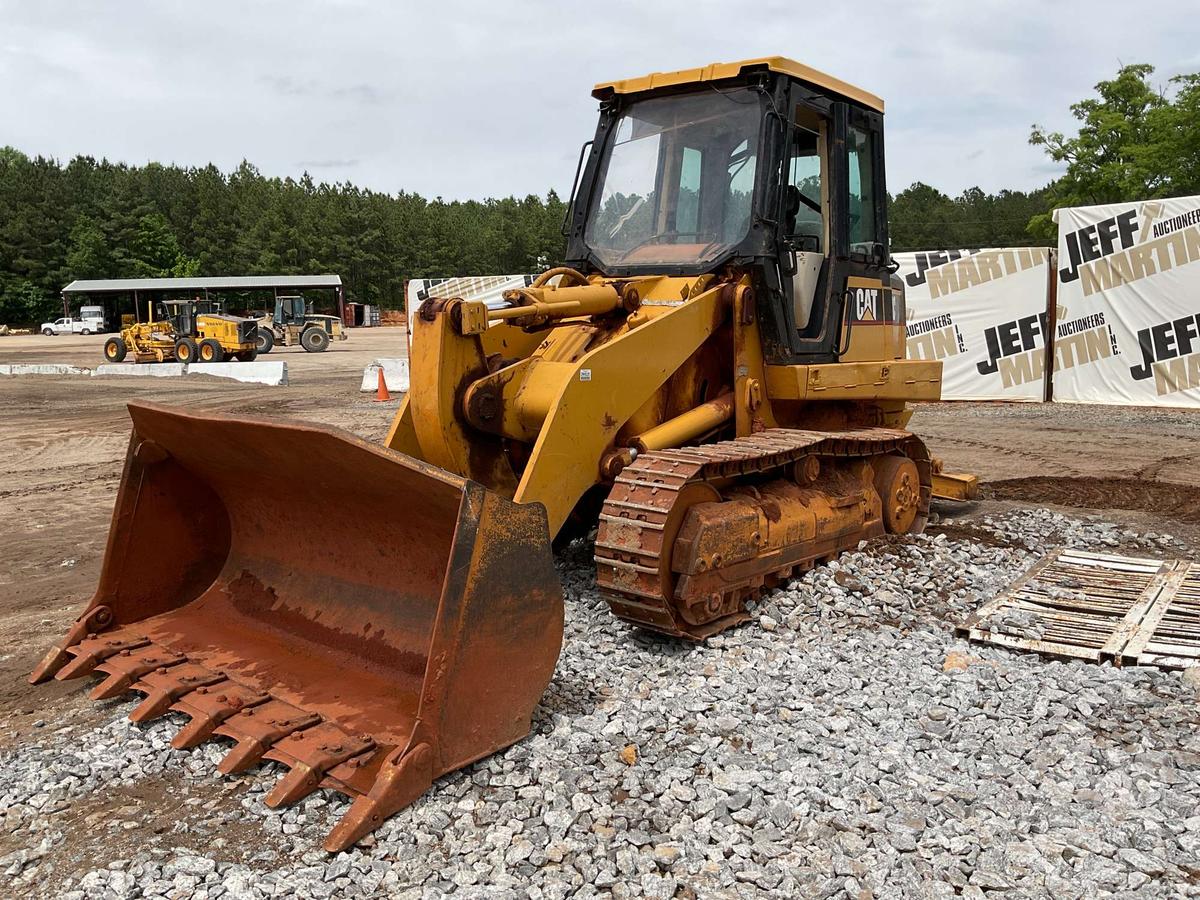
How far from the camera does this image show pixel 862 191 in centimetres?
675

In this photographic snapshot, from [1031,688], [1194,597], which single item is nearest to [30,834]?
[1031,688]

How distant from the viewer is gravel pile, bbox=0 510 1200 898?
9.86 feet

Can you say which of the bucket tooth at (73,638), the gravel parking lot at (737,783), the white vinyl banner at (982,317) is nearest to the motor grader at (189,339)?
the white vinyl banner at (982,317)

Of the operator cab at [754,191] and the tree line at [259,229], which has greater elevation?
the tree line at [259,229]

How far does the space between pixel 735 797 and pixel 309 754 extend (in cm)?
150

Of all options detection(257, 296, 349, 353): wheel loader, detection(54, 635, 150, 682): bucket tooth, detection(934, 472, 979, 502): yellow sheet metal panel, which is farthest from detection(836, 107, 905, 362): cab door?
detection(257, 296, 349, 353): wheel loader

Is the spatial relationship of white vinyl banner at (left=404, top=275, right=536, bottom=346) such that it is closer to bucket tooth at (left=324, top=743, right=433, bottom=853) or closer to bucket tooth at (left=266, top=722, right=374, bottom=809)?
bucket tooth at (left=266, top=722, right=374, bottom=809)

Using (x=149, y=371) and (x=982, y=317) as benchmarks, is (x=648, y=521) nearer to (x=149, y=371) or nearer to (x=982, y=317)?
(x=982, y=317)

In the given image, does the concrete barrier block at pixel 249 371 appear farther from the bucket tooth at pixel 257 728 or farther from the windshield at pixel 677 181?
the bucket tooth at pixel 257 728

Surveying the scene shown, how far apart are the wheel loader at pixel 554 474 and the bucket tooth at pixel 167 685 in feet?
0.05

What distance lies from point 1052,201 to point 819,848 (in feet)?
135

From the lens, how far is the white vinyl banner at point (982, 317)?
637 inches

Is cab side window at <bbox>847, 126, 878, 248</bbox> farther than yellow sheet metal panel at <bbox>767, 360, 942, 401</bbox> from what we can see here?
Yes

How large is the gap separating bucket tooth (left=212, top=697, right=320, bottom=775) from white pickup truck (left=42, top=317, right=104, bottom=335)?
199 feet
